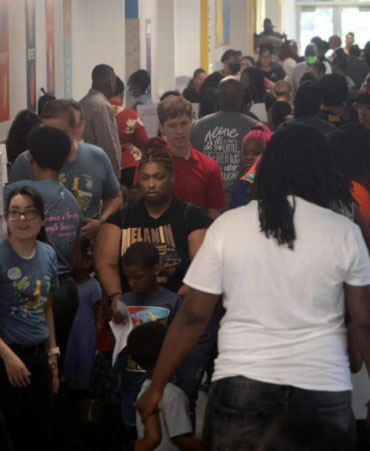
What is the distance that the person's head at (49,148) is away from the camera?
5.43 meters

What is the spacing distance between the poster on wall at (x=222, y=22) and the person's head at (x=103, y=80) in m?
16.9

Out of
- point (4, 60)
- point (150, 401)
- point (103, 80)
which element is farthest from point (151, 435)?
point (4, 60)

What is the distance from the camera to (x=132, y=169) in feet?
31.1

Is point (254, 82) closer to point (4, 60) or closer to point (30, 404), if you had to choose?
point (4, 60)

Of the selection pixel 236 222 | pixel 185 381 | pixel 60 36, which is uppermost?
pixel 60 36

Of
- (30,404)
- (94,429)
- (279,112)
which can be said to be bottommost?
(94,429)

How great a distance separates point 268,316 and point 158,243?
1.72 metres

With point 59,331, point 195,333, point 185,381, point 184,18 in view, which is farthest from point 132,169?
point 184,18

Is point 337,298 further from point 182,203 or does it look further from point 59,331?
point 59,331

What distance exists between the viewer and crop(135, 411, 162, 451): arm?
160 inches

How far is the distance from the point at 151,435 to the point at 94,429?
107cm

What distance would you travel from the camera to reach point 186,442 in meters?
4.37

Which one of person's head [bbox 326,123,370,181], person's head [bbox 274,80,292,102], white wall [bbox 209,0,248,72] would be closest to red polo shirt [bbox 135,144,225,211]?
person's head [bbox 326,123,370,181]

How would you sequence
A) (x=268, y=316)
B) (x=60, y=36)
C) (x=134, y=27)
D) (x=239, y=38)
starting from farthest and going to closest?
(x=239, y=38), (x=134, y=27), (x=60, y=36), (x=268, y=316)
